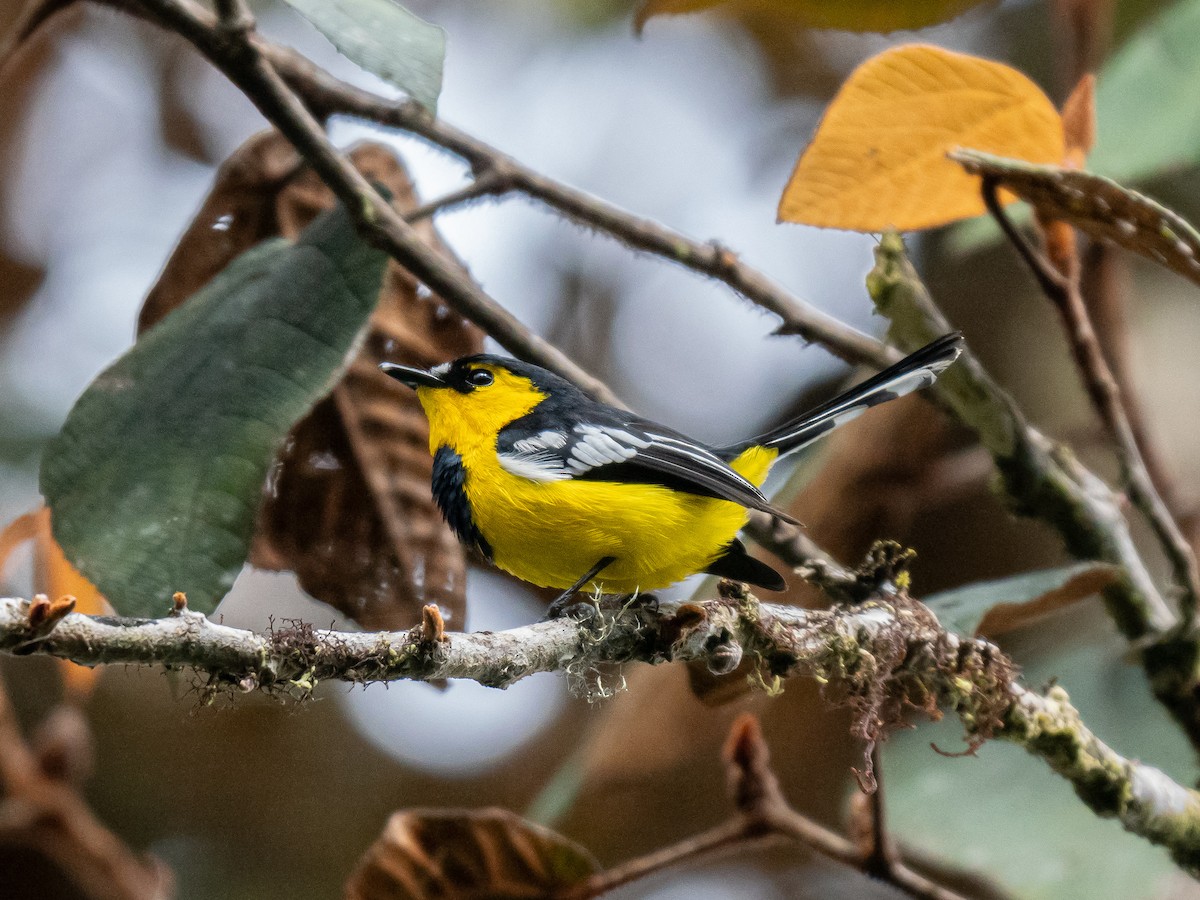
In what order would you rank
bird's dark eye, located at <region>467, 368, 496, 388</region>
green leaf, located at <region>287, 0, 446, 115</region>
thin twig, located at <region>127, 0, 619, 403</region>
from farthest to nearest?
1. bird's dark eye, located at <region>467, 368, 496, 388</region>
2. thin twig, located at <region>127, 0, 619, 403</region>
3. green leaf, located at <region>287, 0, 446, 115</region>

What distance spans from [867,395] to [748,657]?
26.3 inches

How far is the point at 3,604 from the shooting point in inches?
34.1

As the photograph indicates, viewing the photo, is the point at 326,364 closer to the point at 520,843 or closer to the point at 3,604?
the point at 520,843

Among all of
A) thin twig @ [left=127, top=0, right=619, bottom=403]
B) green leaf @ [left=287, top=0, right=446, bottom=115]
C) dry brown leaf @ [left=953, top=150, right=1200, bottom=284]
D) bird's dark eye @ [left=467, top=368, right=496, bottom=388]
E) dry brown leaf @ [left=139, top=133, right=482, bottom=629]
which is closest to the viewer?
green leaf @ [left=287, top=0, right=446, bottom=115]

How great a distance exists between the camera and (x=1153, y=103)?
98.0 inches

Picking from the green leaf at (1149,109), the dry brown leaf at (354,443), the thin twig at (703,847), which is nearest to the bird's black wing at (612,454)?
the dry brown leaf at (354,443)

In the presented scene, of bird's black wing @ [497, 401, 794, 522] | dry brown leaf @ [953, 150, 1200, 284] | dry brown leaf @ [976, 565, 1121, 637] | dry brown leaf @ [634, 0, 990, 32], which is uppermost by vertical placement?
dry brown leaf @ [634, 0, 990, 32]

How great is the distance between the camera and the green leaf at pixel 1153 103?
234 centimetres

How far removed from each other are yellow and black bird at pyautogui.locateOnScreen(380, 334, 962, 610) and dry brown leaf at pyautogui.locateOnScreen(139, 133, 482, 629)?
0.16 metres

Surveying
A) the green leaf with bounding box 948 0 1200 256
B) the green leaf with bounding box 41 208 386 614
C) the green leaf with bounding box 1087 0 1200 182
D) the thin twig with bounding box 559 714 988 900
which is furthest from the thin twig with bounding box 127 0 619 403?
the green leaf with bounding box 1087 0 1200 182

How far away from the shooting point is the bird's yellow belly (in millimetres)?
2047

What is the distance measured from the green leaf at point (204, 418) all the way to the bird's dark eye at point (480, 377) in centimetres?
46

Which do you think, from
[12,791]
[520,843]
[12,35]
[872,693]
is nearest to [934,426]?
[872,693]

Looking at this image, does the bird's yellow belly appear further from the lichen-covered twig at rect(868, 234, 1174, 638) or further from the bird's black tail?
the lichen-covered twig at rect(868, 234, 1174, 638)
